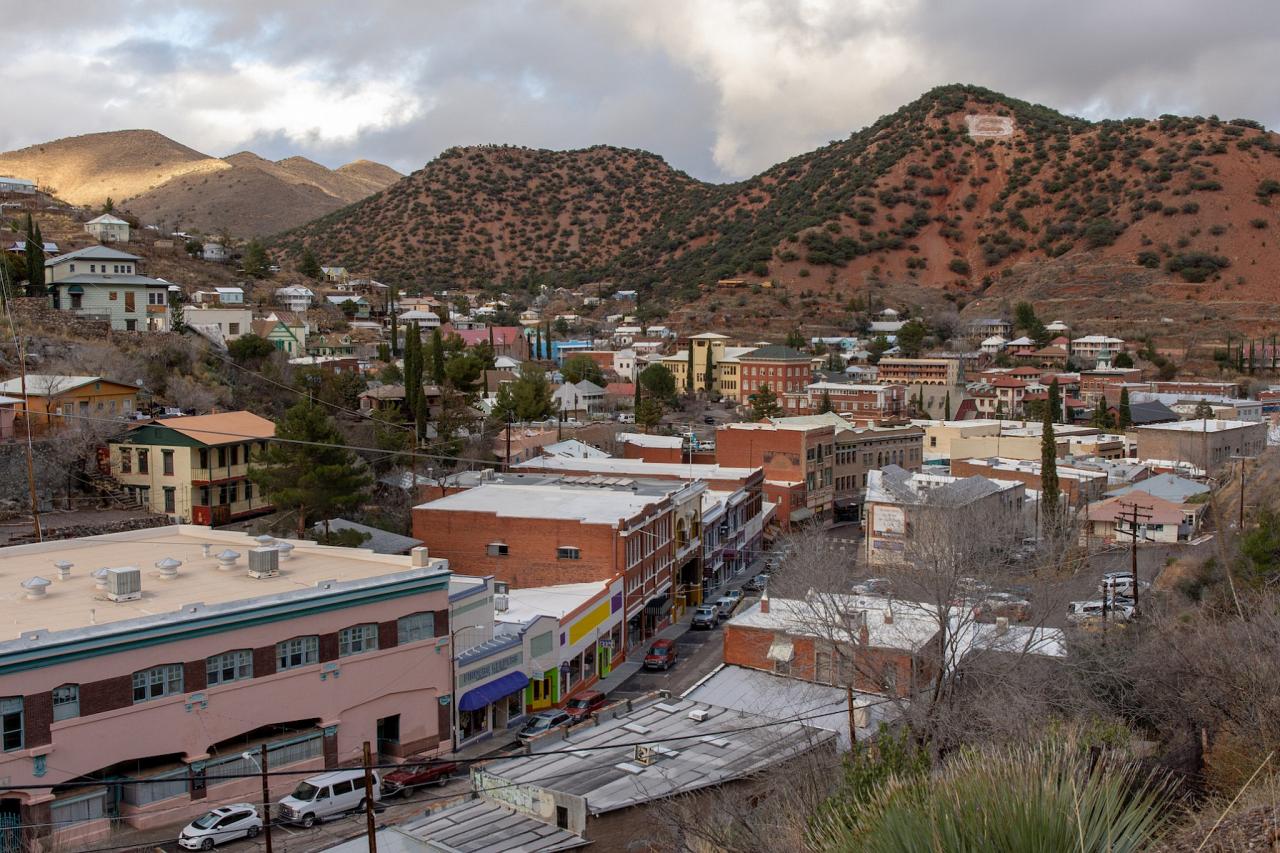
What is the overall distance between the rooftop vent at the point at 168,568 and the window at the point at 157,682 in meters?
3.72

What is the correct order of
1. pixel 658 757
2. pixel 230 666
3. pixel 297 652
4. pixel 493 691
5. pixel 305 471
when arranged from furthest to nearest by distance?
pixel 305 471 < pixel 493 691 < pixel 297 652 < pixel 230 666 < pixel 658 757

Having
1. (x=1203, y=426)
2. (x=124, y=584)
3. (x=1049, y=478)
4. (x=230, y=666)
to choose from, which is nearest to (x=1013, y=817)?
(x=230, y=666)

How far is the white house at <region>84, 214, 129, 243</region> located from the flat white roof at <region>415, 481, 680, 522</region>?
135 ft

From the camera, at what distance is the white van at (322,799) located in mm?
19984

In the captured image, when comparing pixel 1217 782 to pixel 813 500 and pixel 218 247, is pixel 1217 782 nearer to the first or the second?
Result: pixel 813 500

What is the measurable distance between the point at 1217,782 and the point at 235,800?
16.1 meters

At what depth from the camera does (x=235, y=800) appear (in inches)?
817

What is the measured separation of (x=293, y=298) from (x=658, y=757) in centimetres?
6608

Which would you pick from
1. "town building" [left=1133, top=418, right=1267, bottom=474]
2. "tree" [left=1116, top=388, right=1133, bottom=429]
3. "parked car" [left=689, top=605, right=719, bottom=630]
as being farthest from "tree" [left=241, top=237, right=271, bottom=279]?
"tree" [left=1116, top=388, right=1133, bottom=429]

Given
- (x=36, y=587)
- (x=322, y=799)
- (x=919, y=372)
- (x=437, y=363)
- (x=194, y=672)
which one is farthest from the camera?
(x=919, y=372)

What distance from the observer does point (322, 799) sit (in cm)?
2034

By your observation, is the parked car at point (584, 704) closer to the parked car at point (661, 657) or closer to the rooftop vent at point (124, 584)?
the parked car at point (661, 657)

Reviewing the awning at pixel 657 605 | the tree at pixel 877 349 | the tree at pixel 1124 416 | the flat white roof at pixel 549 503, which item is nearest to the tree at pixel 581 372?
the tree at pixel 877 349

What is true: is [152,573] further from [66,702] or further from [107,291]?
[107,291]
